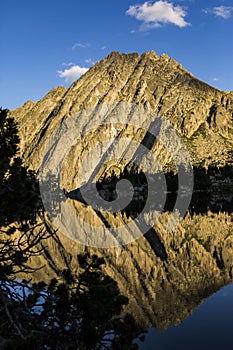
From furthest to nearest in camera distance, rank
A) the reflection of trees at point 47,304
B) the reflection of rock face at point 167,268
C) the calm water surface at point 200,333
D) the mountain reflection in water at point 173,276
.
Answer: the reflection of rock face at point 167,268, the mountain reflection in water at point 173,276, the calm water surface at point 200,333, the reflection of trees at point 47,304

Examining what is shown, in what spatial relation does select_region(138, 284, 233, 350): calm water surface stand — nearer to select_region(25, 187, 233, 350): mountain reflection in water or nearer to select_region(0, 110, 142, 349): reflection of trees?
select_region(25, 187, 233, 350): mountain reflection in water

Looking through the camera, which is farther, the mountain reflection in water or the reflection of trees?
the mountain reflection in water

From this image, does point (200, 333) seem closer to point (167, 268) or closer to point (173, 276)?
point (173, 276)

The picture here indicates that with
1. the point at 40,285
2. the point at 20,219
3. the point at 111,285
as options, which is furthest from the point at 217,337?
the point at 20,219

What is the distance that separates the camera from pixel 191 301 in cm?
2666

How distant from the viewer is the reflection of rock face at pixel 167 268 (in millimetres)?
25641

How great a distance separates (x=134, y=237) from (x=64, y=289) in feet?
152

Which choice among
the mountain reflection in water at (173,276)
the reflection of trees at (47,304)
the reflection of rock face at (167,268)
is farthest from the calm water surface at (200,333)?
the reflection of trees at (47,304)

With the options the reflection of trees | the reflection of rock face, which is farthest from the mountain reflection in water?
the reflection of trees

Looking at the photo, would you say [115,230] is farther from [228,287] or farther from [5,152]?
[5,152]

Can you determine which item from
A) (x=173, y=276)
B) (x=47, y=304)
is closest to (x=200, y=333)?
(x=47, y=304)

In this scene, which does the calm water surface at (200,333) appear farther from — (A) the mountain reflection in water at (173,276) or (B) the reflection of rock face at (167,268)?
(B) the reflection of rock face at (167,268)

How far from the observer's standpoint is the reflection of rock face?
2564 cm

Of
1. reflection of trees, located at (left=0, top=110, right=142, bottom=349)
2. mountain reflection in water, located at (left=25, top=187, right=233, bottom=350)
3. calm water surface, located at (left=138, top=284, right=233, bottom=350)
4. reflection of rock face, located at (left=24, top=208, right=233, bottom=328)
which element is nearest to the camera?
reflection of trees, located at (left=0, top=110, right=142, bottom=349)
